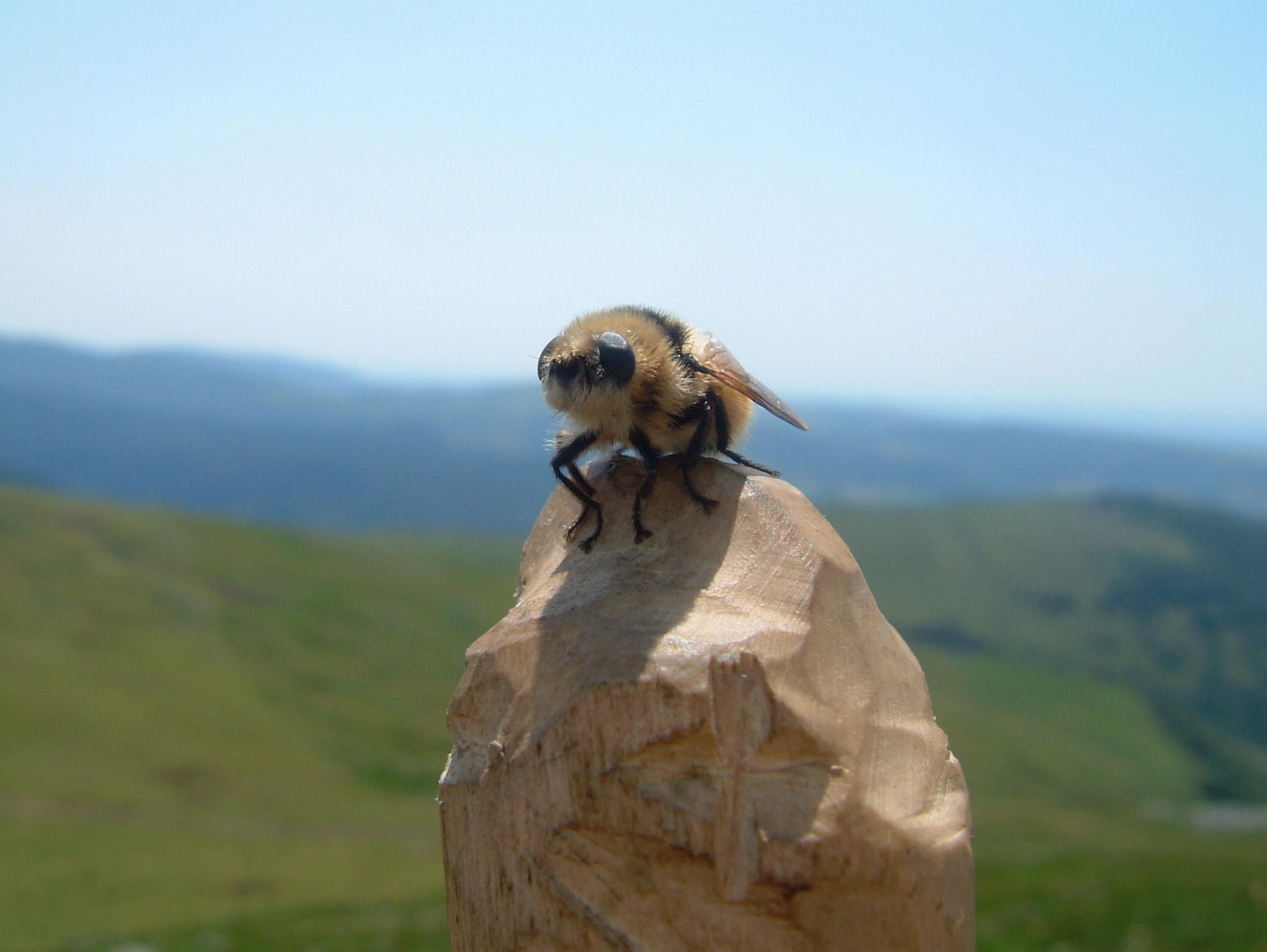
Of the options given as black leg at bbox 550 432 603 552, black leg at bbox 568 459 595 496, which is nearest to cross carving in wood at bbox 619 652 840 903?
black leg at bbox 550 432 603 552

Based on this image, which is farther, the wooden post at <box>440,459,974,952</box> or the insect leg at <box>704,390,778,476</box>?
the insect leg at <box>704,390,778,476</box>

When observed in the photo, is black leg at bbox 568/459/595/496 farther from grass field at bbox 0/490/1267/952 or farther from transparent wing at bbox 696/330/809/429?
grass field at bbox 0/490/1267/952

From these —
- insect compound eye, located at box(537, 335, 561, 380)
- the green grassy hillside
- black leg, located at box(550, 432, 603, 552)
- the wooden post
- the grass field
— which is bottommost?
the green grassy hillside

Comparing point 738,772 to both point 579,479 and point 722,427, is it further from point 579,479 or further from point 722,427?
point 722,427

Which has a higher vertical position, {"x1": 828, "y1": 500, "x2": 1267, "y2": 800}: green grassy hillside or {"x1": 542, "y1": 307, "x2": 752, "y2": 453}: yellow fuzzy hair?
{"x1": 542, "y1": 307, "x2": 752, "y2": 453}: yellow fuzzy hair

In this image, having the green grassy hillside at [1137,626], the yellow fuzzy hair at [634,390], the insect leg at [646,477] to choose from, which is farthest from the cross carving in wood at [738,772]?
the green grassy hillside at [1137,626]

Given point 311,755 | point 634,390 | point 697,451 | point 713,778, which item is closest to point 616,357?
point 634,390

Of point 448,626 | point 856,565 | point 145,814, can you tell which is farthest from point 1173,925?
point 448,626
